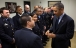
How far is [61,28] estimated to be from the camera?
2.17m

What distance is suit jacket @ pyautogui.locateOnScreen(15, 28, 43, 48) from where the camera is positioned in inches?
59.2

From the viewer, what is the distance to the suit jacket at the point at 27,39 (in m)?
1.50

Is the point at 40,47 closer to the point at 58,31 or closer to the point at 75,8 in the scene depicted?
the point at 58,31

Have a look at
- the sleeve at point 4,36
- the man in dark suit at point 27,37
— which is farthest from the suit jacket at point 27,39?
the sleeve at point 4,36

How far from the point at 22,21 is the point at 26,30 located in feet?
0.49

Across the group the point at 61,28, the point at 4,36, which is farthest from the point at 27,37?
the point at 4,36

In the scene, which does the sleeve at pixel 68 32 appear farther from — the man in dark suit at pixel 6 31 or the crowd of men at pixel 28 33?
the man in dark suit at pixel 6 31

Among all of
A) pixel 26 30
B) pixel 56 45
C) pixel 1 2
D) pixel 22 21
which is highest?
pixel 1 2

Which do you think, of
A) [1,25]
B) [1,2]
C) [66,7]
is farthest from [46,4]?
[1,25]

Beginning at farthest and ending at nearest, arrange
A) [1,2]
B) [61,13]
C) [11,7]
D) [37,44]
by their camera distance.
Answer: [11,7]
[1,2]
[61,13]
[37,44]

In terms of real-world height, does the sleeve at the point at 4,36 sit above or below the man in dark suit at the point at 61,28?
below

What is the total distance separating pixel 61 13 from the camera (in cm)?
218

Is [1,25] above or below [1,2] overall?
below

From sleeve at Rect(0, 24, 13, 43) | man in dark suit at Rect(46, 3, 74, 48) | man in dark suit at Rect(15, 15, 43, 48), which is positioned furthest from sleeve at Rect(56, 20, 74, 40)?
sleeve at Rect(0, 24, 13, 43)
